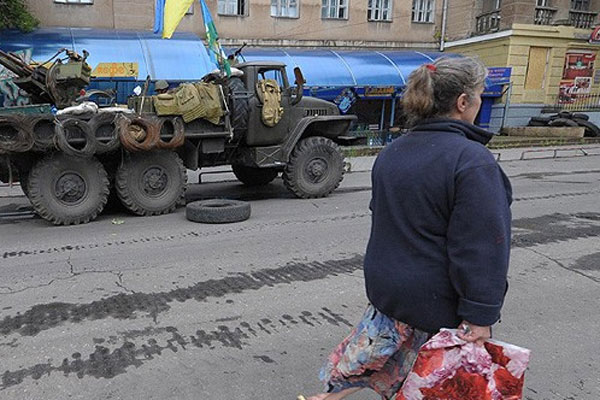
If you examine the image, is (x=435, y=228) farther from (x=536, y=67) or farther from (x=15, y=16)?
(x=536, y=67)

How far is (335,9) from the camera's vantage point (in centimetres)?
2270

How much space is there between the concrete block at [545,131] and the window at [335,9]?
912cm

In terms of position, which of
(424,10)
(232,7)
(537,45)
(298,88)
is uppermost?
(424,10)

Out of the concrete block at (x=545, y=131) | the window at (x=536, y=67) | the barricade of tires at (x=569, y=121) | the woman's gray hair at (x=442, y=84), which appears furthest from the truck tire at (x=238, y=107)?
the window at (x=536, y=67)

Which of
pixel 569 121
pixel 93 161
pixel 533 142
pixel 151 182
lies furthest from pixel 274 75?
pixel 569 121

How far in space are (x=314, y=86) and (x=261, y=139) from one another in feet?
34.1

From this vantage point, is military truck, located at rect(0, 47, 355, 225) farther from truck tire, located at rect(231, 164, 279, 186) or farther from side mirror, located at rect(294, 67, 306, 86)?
truck tire, located at rect(231, 164, 279, 186)

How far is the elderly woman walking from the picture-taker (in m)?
1.81

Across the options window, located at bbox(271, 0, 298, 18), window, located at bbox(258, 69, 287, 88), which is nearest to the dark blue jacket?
window, located at bbox(258, 69, 287, 88)

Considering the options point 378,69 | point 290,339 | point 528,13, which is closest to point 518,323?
point 290,339

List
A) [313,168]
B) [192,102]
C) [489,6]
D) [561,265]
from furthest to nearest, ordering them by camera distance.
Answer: [489,6] → [313,168] → [192,102] → [561,265]

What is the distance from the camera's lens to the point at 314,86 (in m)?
18.6

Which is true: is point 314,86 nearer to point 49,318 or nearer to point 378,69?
point 378,69

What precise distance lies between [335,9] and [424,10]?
4984 millimetres
